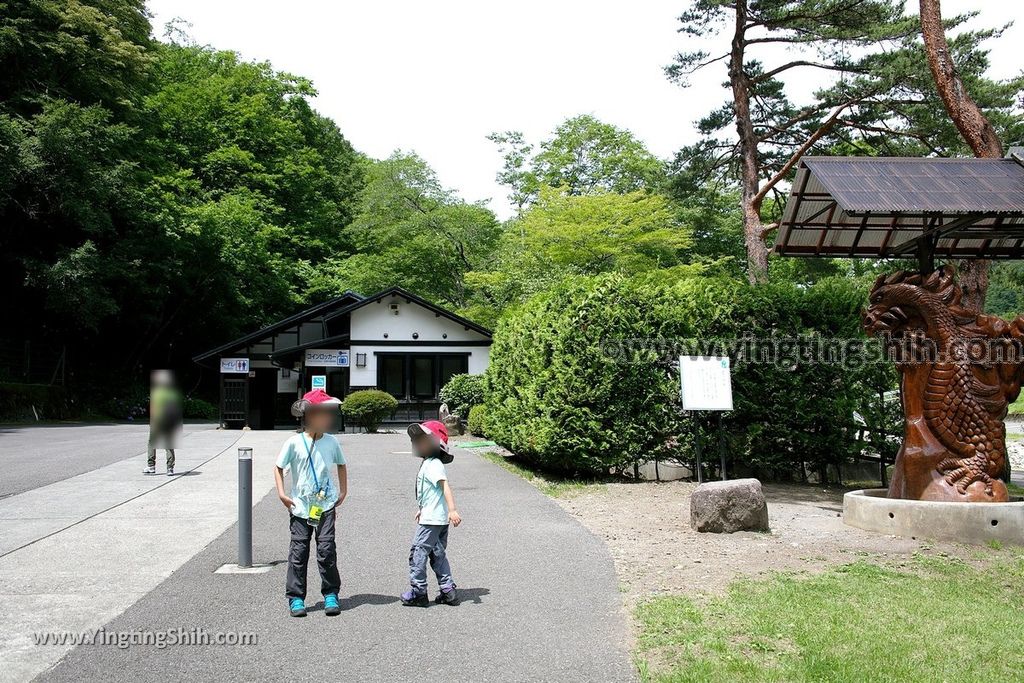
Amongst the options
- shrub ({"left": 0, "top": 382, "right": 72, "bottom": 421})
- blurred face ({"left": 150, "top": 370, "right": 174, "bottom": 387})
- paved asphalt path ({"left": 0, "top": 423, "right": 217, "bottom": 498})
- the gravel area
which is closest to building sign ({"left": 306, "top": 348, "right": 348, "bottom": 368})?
paved asphalt path ({"left": 0, "top": 423, "right": 217, "bottom": 498})

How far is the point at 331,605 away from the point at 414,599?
61 cm

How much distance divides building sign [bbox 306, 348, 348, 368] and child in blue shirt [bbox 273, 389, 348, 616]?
953 inches

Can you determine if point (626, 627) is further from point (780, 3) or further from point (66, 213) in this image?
point (66, 213)

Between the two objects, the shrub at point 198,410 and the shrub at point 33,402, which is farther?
the shrub at point 198,410

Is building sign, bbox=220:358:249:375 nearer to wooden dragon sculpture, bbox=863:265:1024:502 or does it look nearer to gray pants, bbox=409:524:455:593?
wooden dragon sculpture, bbox=863:265:1024:502

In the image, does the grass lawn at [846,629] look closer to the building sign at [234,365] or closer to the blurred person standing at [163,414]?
the blurred person standing at [163,414]

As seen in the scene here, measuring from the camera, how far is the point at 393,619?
5.44 meters

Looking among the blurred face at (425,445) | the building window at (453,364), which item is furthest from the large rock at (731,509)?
the building window at (453,364)

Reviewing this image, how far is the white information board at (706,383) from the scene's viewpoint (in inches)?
432

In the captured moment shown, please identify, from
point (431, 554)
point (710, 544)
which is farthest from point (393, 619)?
point (710, 544)

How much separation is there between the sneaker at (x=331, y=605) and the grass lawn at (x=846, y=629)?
7.03ft

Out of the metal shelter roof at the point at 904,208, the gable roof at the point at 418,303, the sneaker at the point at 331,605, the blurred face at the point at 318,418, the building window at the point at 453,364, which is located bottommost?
the sneaker at the point at 331,605

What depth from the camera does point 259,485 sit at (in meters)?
12.3

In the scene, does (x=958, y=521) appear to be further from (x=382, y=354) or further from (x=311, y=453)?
(x=382, y=354)
